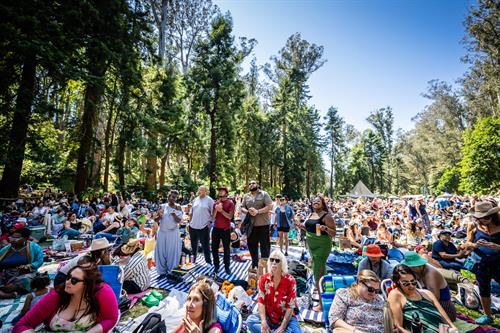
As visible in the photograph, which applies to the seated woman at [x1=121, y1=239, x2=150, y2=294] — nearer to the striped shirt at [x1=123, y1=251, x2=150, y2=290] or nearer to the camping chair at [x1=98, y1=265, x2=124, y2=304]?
the striped shirt at [x1=123, y1=251, x2=150, y2=290]

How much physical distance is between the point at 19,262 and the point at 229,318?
426 cm

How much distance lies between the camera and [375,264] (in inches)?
137

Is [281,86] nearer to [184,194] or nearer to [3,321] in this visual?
[184,194]

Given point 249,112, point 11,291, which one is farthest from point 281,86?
point 11,291

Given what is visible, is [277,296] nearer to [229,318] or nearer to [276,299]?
[276,299]

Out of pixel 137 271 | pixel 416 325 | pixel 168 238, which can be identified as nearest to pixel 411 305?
pixel 416 325

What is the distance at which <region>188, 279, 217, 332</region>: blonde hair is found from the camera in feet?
7.54

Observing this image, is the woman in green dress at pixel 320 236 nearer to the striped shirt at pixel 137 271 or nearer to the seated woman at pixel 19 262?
the striped shirt at pixel 137 271

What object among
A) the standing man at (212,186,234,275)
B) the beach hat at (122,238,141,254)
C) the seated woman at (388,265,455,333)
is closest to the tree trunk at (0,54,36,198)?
the beach hat at (122,238,141,254)

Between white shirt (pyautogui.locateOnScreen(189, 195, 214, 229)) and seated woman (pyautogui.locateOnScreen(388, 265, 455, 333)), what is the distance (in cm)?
345

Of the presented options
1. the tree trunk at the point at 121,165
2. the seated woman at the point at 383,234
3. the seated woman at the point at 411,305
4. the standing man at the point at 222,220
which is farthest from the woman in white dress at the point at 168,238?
the tree trunk at the point at 121,165

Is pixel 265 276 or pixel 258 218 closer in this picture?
pixel 265 276

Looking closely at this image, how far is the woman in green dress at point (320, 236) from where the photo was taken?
3.98 m

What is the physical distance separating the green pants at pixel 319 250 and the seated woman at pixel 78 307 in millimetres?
2856
